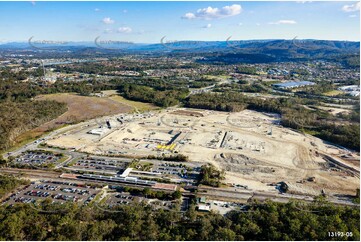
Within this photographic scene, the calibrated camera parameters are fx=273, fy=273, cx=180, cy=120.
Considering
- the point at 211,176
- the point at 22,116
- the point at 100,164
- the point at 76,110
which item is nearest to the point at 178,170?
the point at 211,176

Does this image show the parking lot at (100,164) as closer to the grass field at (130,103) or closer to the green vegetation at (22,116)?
the green vegetation at (22,116)

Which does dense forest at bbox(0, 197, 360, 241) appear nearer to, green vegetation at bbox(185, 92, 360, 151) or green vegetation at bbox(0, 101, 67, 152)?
green vegetation at bbox(185, 92, 360, 151)

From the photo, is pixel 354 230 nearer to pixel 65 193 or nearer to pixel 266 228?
pixel 266 228

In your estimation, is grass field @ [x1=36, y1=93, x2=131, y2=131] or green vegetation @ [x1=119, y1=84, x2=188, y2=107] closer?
grass field @ [x1=36, y1=93, x2=131, y2=131]

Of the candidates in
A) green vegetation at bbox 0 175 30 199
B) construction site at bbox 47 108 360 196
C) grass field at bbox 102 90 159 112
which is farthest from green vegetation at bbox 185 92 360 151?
Result: green vegetation at bbox 0 175 30 199

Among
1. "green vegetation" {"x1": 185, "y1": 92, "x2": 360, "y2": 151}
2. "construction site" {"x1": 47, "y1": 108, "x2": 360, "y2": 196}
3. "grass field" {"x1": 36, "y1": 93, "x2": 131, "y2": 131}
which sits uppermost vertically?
"green vegetation" {"x1": 185, "y1": 92, "x2": 360, "y2": 151}

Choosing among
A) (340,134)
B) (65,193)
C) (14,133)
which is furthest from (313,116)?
(14,133)

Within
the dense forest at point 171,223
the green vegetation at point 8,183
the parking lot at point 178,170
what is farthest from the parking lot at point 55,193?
the parking lot at point 178,170
